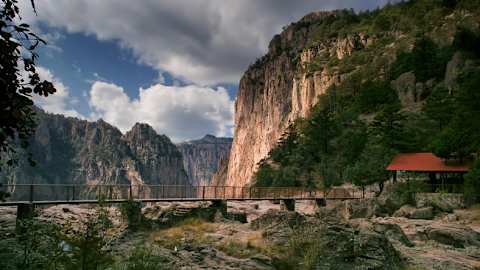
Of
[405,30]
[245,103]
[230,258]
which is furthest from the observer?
[245,103]

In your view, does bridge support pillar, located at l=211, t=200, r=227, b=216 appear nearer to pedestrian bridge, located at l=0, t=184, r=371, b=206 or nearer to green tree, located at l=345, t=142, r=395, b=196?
pedestrian bridge, located at l=0, t=184, r=371, b=206

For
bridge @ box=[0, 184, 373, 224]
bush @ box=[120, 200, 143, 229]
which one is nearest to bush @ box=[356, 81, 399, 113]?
bridge @ box=[0, 184, 373, 224]

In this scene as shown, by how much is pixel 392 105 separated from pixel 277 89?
7976 cm

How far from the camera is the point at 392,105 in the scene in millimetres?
57469

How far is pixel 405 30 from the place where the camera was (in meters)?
97.3

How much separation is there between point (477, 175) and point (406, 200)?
20.0 feet

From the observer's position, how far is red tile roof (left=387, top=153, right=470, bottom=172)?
32125 millimetres

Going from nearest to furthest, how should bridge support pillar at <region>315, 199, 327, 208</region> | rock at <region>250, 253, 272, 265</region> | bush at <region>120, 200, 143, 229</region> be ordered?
rock at <region>250, 253, 272, 265</region> < bush at <region>120, 200, 143, 229</region> < bridge support pillar at <region>315, 199, 327, 208</region>

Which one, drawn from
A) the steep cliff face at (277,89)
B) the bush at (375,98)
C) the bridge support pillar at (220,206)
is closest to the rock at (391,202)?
the bridge support pillar at (220,206)

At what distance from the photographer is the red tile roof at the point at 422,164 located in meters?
32.1

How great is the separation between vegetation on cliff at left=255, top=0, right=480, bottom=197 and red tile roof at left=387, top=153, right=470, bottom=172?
1.14 m

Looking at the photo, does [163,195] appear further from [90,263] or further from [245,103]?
[245,103]

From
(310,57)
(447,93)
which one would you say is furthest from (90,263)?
(310,57)

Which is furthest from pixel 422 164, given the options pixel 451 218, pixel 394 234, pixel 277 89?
pixel 277 89
